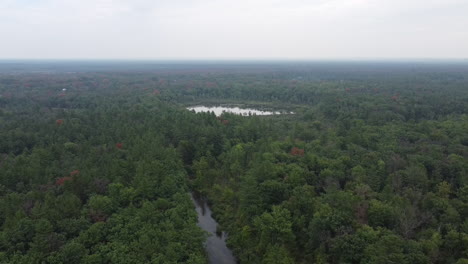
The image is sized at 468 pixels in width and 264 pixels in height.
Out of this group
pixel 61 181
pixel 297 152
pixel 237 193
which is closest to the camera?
pixel 61 181

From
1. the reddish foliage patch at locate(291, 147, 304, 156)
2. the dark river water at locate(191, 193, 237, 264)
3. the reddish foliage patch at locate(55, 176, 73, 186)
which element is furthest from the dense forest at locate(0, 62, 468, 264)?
the dark river water at locate(191, 193, 237, 264)

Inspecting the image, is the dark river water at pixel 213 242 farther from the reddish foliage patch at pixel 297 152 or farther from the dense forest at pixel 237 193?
the reddish foliage patch at pixel 297 152

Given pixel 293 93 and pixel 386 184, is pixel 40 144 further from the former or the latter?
pixel 293 93

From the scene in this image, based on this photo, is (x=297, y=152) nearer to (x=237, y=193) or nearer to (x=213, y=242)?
(x=237, y=193)

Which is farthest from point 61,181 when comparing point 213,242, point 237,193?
point 237,193

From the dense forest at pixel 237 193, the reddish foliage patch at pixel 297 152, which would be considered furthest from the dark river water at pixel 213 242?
the reddish foliage patch at pixel 297 152

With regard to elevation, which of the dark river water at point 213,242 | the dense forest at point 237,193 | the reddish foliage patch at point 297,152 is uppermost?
the reddish foliage patch at point 297,152

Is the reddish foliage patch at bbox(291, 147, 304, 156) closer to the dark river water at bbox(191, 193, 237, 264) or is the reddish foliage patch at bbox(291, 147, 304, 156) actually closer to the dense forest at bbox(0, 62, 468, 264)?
the dense forest at bbox(0, 62, 468, 264)

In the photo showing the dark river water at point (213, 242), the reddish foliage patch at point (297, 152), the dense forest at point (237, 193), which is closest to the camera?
the dense forest at point (237, 193)

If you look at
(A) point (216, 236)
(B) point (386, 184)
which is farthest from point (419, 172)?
(A) point (216, 236)
